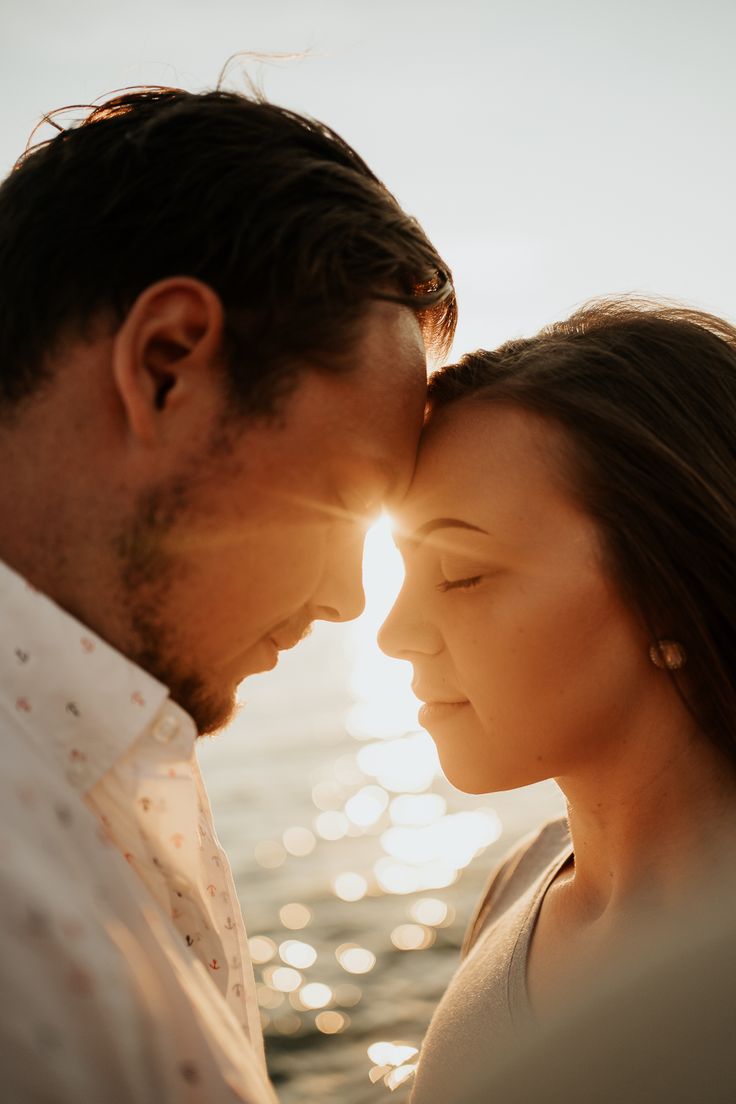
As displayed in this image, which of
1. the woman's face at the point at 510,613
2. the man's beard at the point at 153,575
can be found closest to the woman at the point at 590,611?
the woman's face at the point at 510,613

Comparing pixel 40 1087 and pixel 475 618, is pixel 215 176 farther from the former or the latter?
pixel 40 1087

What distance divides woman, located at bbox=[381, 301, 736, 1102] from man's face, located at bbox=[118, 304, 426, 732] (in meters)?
0.31

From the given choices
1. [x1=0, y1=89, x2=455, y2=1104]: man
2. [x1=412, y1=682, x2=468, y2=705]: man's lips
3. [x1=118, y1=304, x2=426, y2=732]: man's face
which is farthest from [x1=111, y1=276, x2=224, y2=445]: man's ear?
[x1=412, y1=682, x2=468, y2=705]: man's lips

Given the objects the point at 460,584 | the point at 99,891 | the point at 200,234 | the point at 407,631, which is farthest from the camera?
the point at 407,631

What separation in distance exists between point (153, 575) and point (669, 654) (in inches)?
47.9

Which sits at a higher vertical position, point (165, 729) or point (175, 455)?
point (175, 455)

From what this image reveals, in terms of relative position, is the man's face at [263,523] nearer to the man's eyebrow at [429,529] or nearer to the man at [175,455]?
the man at [175,455]

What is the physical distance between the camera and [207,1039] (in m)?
1.36

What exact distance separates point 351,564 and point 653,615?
720 millimetres

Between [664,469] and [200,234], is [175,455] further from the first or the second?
[664,469]

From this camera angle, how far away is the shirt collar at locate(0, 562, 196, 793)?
1589 mm

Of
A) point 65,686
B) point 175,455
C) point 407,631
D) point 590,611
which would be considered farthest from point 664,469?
point 65,686

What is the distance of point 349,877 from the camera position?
31.8 ft

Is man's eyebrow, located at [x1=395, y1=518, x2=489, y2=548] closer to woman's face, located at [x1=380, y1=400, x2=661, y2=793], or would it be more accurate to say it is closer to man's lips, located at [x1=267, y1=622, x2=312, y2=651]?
woman's face, located at [x1=380, y1=400, x2=661, y2=793]
